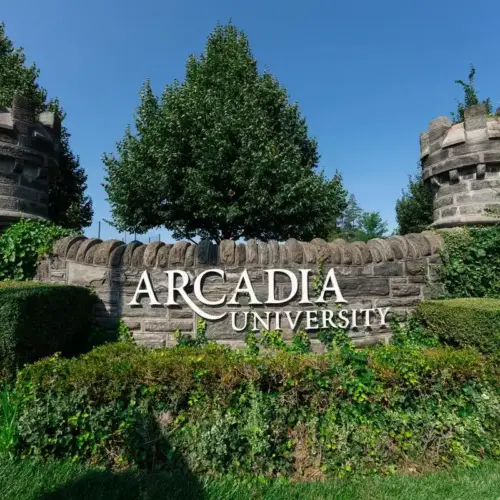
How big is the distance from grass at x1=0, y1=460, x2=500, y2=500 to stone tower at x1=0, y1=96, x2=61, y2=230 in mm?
4519

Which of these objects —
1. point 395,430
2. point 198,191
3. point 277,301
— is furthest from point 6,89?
point 395,430

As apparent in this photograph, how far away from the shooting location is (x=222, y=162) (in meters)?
11.4

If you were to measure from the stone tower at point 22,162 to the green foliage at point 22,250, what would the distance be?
101 cm

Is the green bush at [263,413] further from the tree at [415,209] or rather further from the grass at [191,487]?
the tree at [415,209]

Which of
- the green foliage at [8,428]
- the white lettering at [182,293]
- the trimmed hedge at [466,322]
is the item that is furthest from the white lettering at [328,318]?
the green foliage at [8,428]

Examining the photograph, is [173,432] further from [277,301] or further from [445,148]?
[445,148]

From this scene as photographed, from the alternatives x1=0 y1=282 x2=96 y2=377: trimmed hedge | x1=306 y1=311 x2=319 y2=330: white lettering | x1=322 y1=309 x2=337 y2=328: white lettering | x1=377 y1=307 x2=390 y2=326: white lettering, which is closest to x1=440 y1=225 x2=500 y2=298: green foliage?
x1=377 y1=307 x2=390 y2=326: white lettering

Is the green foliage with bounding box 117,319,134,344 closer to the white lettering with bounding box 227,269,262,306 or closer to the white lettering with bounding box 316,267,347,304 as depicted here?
the white lettering with bounding box 227,269,262,306

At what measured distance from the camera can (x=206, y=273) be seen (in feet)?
15.2

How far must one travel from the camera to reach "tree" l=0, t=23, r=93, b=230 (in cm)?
1321

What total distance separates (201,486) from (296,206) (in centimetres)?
975

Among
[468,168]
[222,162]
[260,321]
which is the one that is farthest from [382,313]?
[222,162]

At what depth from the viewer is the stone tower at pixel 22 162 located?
5699mm

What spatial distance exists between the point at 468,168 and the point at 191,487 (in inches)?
236
